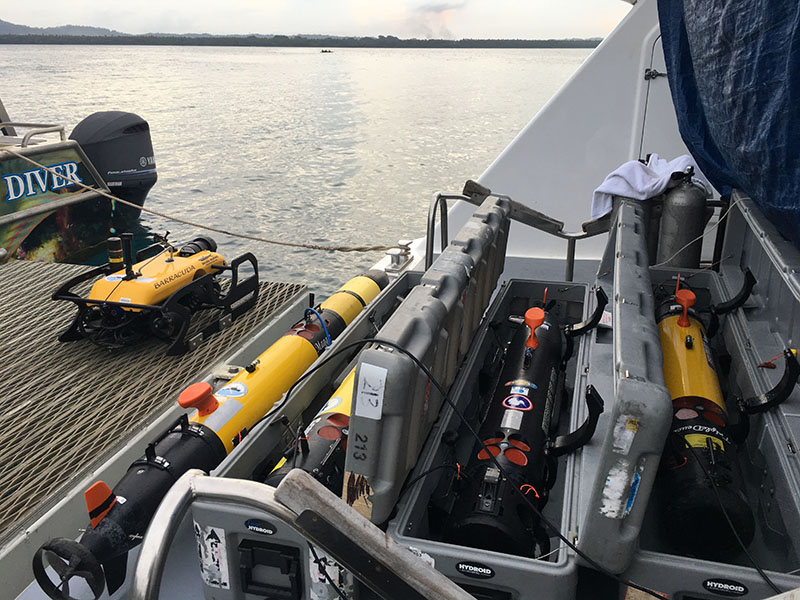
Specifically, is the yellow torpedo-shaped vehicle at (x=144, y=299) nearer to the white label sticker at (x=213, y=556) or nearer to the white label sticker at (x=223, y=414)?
the white label sticker at (x=223, y=414)

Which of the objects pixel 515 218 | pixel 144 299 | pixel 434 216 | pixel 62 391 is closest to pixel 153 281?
pixel 144 299

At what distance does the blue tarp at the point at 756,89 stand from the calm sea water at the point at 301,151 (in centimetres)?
796

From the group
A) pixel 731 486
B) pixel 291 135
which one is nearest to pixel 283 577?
pixel 731 486

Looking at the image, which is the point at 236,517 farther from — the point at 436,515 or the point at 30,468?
the point at 30,468

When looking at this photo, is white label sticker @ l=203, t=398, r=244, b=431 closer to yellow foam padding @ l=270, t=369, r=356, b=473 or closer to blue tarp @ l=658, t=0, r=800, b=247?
yellow foam padding @ l=270, t=369, r=356, b=473

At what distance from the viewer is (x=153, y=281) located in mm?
4426

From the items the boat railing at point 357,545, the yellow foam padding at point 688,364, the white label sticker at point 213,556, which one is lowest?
the white label sticker at point 213,556

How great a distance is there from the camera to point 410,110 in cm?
3231

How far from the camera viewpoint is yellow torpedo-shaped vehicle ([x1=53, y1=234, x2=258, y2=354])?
4.35 m

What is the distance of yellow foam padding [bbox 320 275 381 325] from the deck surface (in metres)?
0.76

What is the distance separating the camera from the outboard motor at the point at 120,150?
332 inches

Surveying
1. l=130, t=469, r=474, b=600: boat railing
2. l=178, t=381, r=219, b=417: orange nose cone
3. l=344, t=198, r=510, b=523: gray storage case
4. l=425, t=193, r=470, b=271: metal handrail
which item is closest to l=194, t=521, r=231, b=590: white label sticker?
l=344, t=198, r=510, b=523: gray storage case

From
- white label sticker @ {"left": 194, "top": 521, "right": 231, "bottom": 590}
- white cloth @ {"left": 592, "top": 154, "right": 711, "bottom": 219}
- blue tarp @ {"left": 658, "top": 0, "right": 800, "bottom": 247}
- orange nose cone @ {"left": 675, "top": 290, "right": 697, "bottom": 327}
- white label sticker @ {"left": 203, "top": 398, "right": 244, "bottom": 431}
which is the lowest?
white label sticker @ {"left": 203, "top": 398, "right": 244, "bottom": 431}

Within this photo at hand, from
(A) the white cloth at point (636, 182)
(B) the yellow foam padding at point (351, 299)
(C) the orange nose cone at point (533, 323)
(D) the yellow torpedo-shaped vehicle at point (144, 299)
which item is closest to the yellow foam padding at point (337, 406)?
(C) the orange nose cone at point (533, 323)
